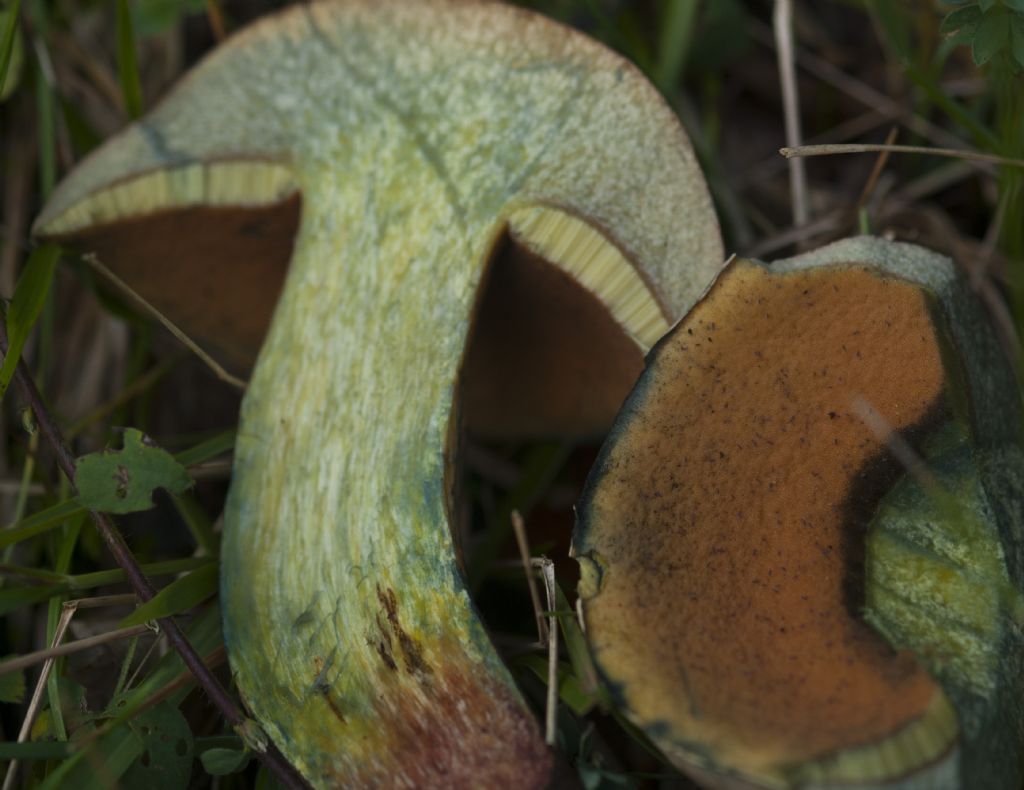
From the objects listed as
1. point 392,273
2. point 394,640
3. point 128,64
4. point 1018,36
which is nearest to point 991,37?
point 1018,36

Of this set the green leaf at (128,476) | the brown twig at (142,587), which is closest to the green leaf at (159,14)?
A: the brown twig at (142,587)

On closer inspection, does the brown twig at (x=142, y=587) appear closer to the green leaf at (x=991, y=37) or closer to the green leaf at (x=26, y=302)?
the green leaf at (x=26, y=302)

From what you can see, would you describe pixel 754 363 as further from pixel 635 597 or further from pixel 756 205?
pixel 756 205

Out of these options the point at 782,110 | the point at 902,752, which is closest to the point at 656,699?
the point at 902,752

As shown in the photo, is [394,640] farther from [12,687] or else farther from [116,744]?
[12,687]

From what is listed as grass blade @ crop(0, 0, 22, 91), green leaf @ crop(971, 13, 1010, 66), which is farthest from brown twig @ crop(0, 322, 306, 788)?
green leaf @ crop(971, 13, 1010, 66)

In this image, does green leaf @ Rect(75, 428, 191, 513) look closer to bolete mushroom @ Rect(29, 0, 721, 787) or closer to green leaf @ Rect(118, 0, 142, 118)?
bolete mushroom @ Rect(29, 0, 721, 787)
